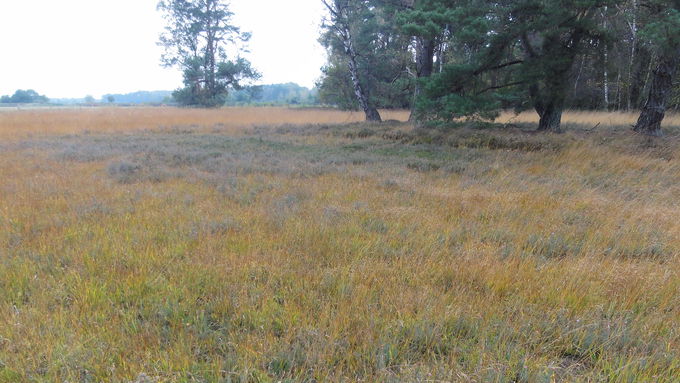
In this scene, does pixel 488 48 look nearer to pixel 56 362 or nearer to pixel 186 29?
pixel 56 362

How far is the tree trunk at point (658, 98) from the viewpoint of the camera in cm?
1036

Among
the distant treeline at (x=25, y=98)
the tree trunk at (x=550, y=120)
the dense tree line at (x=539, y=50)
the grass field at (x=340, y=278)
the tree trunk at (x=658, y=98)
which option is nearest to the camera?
the grass field at (x=340, y=278)

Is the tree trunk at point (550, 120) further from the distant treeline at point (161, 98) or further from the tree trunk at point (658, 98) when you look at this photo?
the distant treeline at point (161, 98)

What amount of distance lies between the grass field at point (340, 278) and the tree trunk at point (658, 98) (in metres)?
6.00

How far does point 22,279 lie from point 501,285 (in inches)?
154

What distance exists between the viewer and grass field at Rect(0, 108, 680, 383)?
6.88ft

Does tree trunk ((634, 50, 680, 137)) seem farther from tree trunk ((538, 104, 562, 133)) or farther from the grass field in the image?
the grass field

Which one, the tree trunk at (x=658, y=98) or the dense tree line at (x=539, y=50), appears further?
the tree trunk at (x=658, y=98)

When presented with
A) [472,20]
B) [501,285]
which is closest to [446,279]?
[501,285]

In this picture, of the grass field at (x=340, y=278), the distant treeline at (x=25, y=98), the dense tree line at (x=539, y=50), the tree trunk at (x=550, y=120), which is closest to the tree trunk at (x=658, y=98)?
the dense tree line at (x=539, y=50)

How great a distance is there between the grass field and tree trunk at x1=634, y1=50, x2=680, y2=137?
19.7 feet

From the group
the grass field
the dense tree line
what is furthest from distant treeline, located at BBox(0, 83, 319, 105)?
the grass field

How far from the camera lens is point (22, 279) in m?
2.95

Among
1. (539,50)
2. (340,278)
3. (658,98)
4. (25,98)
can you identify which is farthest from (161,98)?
(340,278)
